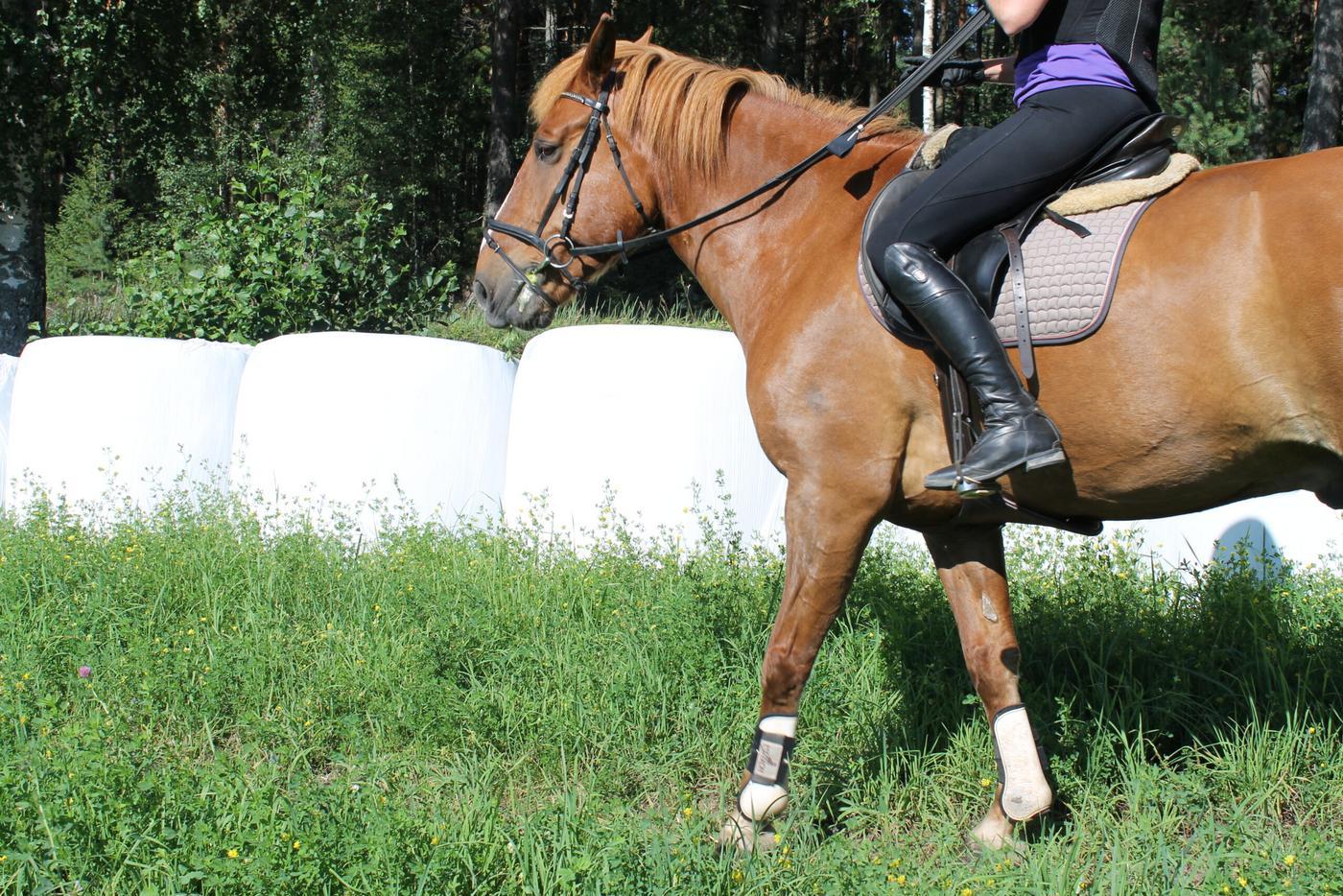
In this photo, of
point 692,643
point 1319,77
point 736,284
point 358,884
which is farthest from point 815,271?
point 1319,77

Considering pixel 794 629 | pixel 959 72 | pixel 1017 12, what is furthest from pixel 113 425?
pixel 1017 12

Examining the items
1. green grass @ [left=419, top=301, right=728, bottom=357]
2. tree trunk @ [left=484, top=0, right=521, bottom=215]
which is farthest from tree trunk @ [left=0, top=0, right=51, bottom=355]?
tree trunk @ [left=484, top=0, right=521, bottom=215]

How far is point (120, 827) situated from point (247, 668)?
59.7 inches

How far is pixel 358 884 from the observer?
9.09 feet

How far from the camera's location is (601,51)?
13.2 feet

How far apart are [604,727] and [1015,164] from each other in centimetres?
245

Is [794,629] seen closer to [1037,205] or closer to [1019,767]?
[1019,767]

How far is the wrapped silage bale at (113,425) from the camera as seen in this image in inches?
294

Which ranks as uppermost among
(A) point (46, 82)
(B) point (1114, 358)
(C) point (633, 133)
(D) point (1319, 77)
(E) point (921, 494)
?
(D) point (1319, 77)

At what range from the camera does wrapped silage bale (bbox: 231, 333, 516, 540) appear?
7.01 meters

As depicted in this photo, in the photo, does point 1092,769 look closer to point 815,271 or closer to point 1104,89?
point 815,271

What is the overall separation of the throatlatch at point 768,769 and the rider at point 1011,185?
970mm

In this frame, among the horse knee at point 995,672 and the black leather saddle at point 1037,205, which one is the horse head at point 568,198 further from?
the horse knee at point 995,672

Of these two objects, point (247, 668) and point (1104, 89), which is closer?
point (1104, 89)
